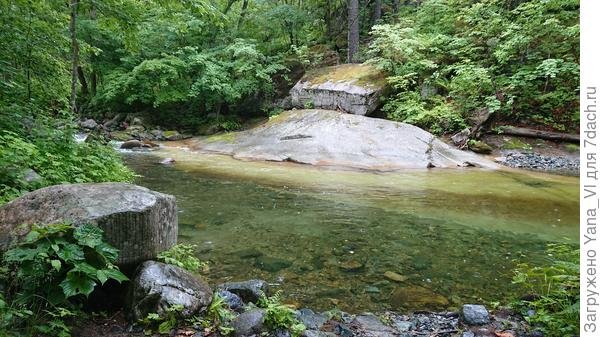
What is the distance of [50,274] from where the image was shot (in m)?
2.70

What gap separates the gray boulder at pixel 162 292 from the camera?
303 cm

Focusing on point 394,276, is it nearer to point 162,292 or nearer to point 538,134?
point 162,292

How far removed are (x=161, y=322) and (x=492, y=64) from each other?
1879cm

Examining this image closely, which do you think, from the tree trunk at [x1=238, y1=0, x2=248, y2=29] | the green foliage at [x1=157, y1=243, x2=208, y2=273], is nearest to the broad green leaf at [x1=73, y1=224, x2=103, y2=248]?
the green foliage at [x1=157, y1=243, x2=208, y2=273]

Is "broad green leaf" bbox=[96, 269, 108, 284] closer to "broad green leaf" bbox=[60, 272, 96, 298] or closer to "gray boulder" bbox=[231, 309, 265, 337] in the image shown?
"broad green leaf" bbox=[60, 272, 96, 298]

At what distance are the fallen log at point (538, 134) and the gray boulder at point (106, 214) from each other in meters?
16.0

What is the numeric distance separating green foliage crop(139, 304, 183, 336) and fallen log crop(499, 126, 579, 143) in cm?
1617

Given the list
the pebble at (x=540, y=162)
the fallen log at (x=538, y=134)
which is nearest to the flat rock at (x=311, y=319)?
the pebble at (x=540, y=162)

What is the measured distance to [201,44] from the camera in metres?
23.3

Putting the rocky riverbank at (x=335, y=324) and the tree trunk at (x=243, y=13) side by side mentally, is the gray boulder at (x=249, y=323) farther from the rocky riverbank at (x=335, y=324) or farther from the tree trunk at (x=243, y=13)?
the tree trunk at (x=243, y=13)

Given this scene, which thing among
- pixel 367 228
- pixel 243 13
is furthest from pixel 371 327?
pixel 243 13

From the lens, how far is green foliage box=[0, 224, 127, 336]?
100 inches

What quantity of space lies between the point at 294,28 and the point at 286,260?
20.0m

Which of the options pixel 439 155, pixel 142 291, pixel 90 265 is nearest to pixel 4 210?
pixel 90 265
